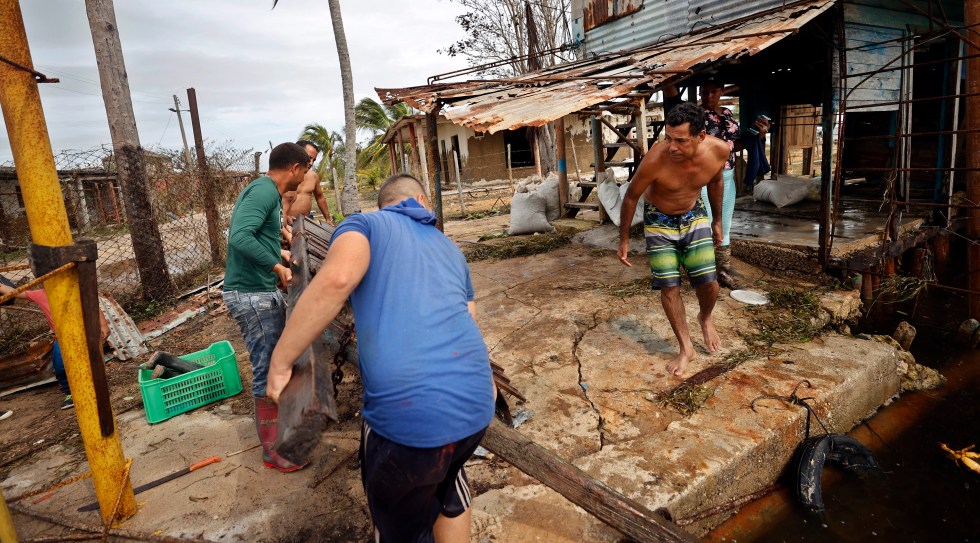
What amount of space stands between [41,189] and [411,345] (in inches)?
72.8

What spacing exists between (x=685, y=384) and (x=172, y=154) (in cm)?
763

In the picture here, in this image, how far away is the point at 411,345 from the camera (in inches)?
60.2

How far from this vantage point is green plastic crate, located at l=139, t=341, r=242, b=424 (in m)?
3.63

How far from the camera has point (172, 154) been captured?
7.49m

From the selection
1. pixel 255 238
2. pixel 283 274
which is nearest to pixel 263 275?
pixel 283 274

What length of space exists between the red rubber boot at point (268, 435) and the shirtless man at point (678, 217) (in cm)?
269

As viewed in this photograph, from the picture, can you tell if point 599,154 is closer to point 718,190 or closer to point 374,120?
point 718,190

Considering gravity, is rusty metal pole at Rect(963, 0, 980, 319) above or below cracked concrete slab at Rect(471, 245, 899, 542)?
above

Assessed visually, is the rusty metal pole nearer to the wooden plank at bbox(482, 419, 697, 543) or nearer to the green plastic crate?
the wooden plank at bbox(482, 419, 697, 543)

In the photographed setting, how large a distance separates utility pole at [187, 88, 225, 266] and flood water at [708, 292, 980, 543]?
7995mm

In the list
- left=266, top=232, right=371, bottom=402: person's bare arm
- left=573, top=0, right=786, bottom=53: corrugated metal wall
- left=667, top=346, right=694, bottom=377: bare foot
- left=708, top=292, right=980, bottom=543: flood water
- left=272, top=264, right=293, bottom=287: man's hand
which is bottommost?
left=708, top=292, right=980, bottom=543: flood water

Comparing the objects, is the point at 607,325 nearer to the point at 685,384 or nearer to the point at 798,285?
the point at 685,384

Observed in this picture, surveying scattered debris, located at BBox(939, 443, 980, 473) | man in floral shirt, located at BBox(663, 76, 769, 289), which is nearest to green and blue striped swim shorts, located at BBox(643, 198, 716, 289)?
man in floral shirt, located at BBox(663, 76, 769, 289)

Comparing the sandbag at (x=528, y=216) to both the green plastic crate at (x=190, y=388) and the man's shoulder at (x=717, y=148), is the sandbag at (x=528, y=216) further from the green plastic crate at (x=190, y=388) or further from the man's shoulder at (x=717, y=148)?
the green plastic crate at (x=190, y=388)
